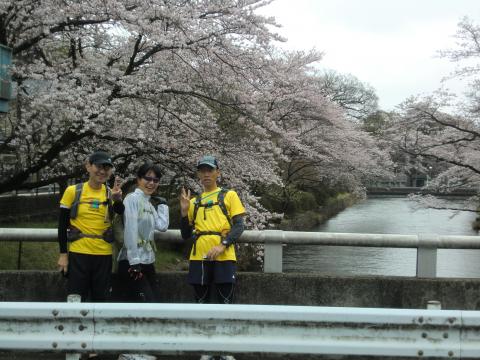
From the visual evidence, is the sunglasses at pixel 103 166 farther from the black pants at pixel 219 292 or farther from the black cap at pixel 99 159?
the black pants at pixel 219 292

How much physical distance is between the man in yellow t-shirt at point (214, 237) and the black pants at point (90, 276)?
2.26 feet

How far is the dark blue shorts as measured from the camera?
14.0ft

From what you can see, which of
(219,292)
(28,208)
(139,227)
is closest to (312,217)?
(28,208)

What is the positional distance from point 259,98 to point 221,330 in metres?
9.44

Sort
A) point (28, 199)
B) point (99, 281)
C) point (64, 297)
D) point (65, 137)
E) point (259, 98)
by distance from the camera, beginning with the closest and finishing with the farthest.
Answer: point (99, 281) < point (64, 297) < point (65, 137) < point (259, 98) < point (28, 199)

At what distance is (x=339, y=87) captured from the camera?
5897 centimetres

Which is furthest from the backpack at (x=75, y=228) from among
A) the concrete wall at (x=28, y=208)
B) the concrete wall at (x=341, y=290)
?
the concrete wall at (x=28, y=208)

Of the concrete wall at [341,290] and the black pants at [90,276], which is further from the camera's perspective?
the concrete wall at [341,290]

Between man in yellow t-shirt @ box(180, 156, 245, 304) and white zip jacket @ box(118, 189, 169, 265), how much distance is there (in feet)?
0.88

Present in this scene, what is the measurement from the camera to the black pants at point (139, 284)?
434 cm

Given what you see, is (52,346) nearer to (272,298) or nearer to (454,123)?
(272,298)

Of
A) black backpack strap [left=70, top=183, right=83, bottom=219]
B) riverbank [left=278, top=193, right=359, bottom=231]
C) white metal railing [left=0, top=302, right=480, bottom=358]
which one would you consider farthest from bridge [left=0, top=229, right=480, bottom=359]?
riverbank [left=278, top=193, right=359, bottom=231]

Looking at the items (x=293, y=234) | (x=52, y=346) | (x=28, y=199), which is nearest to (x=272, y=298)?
(x=293, y=234)

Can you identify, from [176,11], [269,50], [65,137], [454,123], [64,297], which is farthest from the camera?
[454,123]
